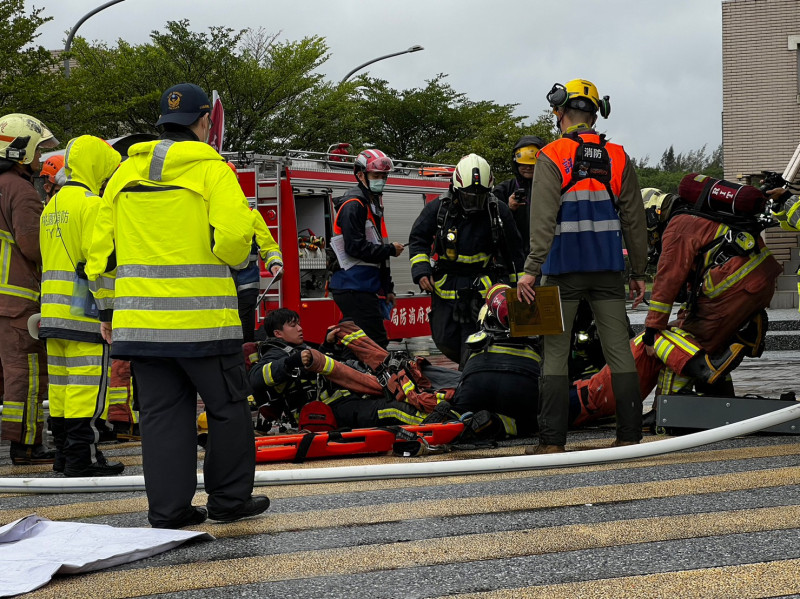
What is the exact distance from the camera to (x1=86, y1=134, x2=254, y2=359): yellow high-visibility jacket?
422 centimetres

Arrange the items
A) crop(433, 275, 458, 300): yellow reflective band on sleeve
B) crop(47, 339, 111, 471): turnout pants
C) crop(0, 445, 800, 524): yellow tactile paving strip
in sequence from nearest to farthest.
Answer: crop(0, 445, 800, 524): yellow tactile paving strip < crop(47, 339, 111, 471): turnout pants < crop(433, 275, 458, 300): yellow reflective band on sleeve

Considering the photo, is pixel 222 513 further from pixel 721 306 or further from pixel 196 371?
pixel 721 306

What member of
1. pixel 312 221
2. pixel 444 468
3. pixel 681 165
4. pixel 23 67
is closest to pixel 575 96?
pixel 444 468

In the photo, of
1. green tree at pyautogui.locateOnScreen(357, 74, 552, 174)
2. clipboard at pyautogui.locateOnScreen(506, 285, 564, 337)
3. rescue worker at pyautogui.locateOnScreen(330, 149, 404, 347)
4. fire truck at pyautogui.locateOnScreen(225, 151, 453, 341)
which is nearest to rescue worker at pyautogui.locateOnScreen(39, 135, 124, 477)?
clipboard at pyautogui.locateOnScreen(506, 285, 564, 337)

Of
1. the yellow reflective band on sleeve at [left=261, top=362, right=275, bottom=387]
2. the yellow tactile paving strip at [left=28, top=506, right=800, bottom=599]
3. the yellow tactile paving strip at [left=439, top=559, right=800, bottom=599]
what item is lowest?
the yellow tactile paving strip at [left=28, top=506, right=800, bottom=599]

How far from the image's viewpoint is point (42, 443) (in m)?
6.87

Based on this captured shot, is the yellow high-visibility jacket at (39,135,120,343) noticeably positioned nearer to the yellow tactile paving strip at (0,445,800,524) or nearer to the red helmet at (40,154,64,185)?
the red helmet at (40,154,64,185)

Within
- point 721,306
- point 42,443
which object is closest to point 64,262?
point 42,443

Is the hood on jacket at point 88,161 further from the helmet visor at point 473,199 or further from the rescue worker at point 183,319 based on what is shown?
the helmet visor at point 473,199

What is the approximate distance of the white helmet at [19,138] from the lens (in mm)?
6750

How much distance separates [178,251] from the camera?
427 cm

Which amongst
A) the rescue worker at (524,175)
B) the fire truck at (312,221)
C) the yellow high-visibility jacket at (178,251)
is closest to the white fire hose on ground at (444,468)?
the yellow high-visibility jacket at (178,251)

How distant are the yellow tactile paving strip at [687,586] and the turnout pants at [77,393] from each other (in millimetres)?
3493

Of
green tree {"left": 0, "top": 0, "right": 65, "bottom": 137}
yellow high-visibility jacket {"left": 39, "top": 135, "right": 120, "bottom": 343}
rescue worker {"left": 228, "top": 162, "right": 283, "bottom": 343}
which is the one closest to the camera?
yellow high-visibility jacket {"left": 39, "top": 135, "right": 120, "bottom": 343}
